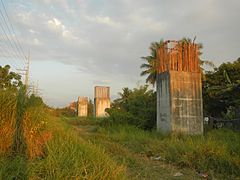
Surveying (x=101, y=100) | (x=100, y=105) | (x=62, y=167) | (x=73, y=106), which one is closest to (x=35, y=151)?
(x=62, y=167)

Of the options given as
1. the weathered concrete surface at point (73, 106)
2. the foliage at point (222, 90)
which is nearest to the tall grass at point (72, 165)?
the foliage at point (222, 90)

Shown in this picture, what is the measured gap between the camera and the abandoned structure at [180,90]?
13.3 metres

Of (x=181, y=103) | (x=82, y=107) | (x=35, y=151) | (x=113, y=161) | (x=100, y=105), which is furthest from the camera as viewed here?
(x=82, y=107)

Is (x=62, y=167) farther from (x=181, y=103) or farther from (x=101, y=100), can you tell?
(x=101, y=100)

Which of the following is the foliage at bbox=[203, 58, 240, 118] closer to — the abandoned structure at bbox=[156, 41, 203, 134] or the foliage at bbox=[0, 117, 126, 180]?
the abandoned structure at bbox=[156, 41, 203, 134]

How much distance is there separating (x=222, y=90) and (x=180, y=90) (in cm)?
261

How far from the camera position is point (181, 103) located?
13422 mm

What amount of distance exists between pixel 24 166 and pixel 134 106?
1515 centimetres

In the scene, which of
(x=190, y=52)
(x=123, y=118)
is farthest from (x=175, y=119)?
(x=123, y=118)

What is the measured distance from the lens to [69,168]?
4008mm

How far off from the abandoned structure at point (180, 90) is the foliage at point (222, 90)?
1.83 meters

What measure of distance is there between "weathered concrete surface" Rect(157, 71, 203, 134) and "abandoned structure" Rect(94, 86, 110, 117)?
2739cm

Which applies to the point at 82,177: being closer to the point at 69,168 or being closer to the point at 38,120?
the point at 69,168

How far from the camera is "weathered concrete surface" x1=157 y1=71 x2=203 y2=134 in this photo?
520 inches
